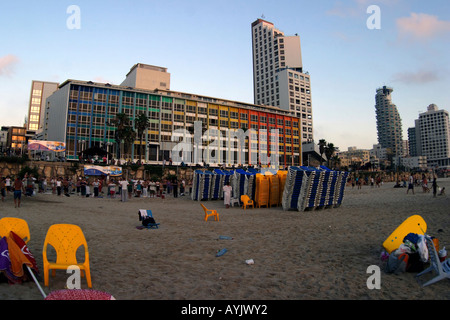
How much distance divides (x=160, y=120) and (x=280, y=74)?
223ft

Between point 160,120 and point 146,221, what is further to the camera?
point 160,120

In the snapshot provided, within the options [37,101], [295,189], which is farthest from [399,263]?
[37,101]

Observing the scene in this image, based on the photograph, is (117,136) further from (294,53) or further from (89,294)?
(294,53)

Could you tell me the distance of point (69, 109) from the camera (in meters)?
61.0

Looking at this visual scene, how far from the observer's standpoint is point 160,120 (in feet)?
231

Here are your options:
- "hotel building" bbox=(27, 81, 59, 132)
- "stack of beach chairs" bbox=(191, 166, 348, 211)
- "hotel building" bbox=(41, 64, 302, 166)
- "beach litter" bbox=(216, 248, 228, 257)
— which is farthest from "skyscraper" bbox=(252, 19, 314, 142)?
"beach litter" bbox=(216, 248, 228, 257)

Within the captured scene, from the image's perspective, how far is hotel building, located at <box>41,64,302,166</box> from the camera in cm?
6211

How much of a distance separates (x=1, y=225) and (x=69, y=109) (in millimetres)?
64230

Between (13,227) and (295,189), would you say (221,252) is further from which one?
(295,189)

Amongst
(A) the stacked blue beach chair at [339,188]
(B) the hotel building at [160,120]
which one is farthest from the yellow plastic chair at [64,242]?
(B) the hotel building at [160,120]

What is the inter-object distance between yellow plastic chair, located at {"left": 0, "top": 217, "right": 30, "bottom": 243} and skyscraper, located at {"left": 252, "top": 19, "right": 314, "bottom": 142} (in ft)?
353

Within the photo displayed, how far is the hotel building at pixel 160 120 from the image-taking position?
62.1m

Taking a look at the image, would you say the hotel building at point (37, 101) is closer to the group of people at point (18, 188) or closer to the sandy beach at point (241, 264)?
the group of people at point (18, 188)

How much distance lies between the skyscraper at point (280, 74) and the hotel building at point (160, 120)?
934 inches
